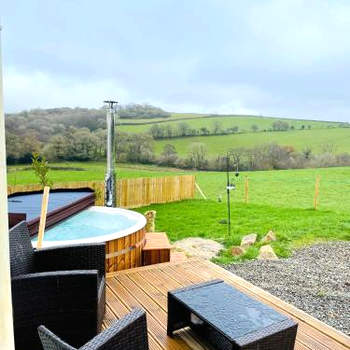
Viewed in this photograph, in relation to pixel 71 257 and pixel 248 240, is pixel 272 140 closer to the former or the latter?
pixel 248 240

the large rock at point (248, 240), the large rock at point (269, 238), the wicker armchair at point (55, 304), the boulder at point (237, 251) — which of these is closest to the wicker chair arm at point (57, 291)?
the wicker armchair at point (55, 304)

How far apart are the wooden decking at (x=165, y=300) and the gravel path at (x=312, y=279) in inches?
29.0

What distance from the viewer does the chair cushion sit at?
6.99ft

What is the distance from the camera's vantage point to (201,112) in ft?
64.3

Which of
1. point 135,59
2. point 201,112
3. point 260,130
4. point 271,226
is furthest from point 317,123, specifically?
point 271,226

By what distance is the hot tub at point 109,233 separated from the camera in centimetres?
353

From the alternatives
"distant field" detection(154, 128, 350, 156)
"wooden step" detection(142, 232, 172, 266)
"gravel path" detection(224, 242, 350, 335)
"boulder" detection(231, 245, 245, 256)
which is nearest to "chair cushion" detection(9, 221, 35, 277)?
"wooden step" detection(142, 232, 172, 266)

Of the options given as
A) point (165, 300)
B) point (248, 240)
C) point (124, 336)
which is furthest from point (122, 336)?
point (248, 240)

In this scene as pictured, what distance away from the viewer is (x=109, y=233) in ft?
16.0

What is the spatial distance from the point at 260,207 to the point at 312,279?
6.24m

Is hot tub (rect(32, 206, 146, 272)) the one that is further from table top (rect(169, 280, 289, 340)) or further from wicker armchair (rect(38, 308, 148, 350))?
wicker armchair (rect(38, 308, 148, 350))

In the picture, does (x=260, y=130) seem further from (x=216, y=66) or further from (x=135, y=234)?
(x=135, y=234)

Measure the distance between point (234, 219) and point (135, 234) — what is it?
5.58 m

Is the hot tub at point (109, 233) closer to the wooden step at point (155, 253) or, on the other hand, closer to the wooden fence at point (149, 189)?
the wooden step at point (155, 253)
